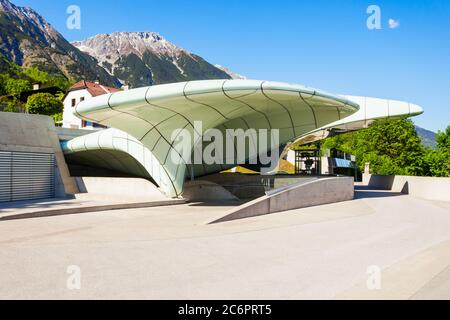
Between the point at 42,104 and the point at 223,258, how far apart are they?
61824 mm

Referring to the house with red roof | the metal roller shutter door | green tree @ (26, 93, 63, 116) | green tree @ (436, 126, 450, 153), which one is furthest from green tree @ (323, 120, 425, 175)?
green tree @ (26, 93, 63, 116)

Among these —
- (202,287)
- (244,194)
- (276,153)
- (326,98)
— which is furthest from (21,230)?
(276,153)

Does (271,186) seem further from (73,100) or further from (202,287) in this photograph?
(73,100)

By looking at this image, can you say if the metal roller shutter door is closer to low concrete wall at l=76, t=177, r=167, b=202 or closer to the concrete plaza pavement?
low concrete wall at l=76, t=177, r=167, b=202

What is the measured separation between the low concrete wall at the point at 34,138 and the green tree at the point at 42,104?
42.2 meters

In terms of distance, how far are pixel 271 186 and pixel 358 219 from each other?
3.68 meters

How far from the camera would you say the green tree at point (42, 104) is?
2315 inches

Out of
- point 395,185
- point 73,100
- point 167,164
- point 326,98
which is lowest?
point 395,185

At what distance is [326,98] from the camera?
560 inches

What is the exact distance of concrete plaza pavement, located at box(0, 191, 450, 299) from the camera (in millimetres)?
4906

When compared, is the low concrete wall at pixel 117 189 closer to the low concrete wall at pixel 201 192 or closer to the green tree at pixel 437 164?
the low concrete wall at pixel 201 192

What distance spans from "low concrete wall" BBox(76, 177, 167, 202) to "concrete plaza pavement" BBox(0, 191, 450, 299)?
6243 mm

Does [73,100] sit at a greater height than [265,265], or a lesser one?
greater

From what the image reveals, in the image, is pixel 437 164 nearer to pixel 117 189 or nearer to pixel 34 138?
pixel 117 189
